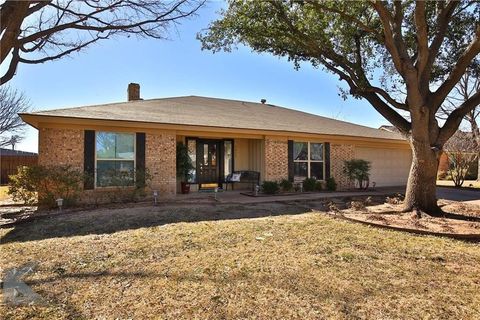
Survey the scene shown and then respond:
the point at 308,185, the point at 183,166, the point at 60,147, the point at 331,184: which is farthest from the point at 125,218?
the point at 331,184

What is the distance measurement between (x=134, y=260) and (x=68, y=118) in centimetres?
679

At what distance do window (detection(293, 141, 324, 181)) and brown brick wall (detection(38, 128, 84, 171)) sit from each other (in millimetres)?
8615

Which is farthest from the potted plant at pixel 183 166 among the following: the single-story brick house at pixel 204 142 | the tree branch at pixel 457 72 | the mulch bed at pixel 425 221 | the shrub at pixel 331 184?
the tree branch at pixel 457 72

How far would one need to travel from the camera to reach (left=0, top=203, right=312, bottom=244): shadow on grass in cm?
632

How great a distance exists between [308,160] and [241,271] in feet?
35.1

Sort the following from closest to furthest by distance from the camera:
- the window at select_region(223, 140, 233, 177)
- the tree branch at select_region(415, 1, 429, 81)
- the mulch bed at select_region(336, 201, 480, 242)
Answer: the mulch bed at select_region(336, 201, 480, 242)
the tree branch at select_region(415, 1, 429, 81)
the window at select_region(223, 140, 233, 177)

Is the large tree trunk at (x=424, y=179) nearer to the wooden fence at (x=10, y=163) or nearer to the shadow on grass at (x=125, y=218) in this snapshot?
the shadow on grass at (x=125, y=218)

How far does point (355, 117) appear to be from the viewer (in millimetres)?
36562

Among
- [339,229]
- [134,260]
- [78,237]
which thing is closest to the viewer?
[134,260]

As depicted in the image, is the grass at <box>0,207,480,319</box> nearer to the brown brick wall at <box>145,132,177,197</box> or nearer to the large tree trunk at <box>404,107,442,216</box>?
the large tree trunk at <box>404,107,442,216</box>

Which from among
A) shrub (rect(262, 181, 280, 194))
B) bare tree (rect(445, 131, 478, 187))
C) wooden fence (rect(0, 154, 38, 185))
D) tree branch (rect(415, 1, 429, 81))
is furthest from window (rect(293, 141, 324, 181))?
wooden fence (rect(0, 154, 38, 185))

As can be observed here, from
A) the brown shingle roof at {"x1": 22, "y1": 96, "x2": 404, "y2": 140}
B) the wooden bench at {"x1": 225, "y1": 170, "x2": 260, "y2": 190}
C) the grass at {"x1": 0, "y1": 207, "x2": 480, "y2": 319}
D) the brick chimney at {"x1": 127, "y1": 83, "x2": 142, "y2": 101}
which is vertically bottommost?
the grass at {"x1": 0, "y1": 207, "x2": 480, "y2": 319}

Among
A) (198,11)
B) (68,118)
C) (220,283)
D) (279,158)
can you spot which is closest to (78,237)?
(220,283)

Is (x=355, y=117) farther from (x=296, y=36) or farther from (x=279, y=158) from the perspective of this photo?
(x=296, y=36)
